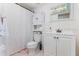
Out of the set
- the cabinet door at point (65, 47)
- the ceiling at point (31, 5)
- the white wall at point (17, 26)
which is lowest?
the cabinet door at point (65, 47)

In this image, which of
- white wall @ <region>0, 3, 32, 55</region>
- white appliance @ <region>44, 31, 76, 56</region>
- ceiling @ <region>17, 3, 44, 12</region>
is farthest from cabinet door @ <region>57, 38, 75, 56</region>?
ceiling @ <region>17, 3, 44, 12</region>

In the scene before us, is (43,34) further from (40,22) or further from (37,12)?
(37,12)

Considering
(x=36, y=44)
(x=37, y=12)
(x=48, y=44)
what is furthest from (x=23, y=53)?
(x=37, y=12)

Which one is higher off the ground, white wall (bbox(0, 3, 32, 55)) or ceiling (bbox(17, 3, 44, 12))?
ceiling (bbox(17, 3, 44, 12))

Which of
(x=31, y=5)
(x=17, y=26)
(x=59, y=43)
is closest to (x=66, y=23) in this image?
(x=59, y=43)

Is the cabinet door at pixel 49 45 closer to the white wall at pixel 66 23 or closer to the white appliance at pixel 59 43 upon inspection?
the white appliance at pixel 59 43

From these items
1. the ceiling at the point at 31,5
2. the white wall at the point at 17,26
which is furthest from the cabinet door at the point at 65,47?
the ceiling at the point at 31,5

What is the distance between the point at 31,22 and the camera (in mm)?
1236

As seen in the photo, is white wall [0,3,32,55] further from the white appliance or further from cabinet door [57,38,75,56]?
cabinet door [57,38,75,56]

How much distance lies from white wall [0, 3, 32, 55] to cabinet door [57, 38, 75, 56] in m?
0.45

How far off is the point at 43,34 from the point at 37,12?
34cm

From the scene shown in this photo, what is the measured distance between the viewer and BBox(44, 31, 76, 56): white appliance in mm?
1171

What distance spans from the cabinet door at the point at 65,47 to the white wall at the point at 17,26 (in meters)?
0.45

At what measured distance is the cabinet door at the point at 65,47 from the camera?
116cm
